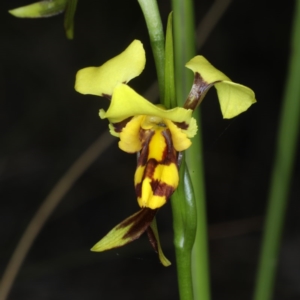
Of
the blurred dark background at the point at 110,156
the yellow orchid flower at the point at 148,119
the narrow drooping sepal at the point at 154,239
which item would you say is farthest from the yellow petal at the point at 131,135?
the blurred dark background at the point at 110,156

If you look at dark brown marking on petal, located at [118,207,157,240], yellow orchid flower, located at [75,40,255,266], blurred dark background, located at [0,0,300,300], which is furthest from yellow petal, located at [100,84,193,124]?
blurred dark background, located at [0,0,300,300]

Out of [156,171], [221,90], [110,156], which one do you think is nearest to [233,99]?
[221,90]

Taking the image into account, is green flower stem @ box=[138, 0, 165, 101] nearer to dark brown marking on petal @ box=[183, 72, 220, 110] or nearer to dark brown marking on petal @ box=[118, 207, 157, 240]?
dark brown marking on petal @ box=[183, 72, 220, 110]

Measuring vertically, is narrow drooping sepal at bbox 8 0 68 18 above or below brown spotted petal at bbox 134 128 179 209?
above

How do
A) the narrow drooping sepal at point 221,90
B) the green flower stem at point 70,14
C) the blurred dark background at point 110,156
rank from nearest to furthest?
1. the narrow drooping sepal at point 221,90
2. the green flower stem at point 70,14
3. the blurred dark background at point 110,156

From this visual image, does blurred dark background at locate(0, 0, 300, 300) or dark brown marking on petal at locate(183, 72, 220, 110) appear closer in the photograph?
dark brown marking on petal at locate(183, 72, 220, 110)

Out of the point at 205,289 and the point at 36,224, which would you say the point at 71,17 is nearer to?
the point at 205,289

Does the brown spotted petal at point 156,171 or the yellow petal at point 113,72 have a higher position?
the yellow petal at point 113,72

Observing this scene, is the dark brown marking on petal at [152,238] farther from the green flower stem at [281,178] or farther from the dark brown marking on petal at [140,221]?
the green flower stem at [281,178]
